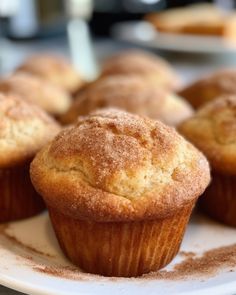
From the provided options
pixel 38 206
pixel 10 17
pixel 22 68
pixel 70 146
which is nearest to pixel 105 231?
pixel 70 146

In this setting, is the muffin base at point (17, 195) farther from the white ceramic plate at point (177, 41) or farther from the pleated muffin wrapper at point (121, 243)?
the white ceramic plate at point (177, 41)

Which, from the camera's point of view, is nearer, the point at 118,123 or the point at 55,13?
the point at 118,123

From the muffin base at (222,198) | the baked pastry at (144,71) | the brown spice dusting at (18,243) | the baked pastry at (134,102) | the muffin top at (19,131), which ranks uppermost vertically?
the muffin top at (19,131)

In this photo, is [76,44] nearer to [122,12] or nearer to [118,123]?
[122,12]

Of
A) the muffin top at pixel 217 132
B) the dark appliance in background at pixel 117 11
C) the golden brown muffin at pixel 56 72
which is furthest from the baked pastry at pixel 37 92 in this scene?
the dark appliance in background at pixel 117 11

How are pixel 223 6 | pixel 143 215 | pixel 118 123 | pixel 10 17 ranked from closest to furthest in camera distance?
1. pixel 143 215
2. pixel 118 123
3. pixel 10 17
4. pixel 223 6

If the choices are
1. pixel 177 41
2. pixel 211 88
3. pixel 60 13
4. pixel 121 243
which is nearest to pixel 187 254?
pixel 121 243
